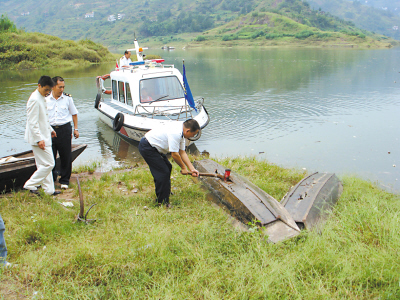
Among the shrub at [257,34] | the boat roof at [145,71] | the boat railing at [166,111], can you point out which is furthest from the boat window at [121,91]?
the shrub at [257,34]

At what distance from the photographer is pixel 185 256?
3844 millimetres

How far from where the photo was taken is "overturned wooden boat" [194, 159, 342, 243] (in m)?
4.43

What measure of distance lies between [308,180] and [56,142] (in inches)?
192

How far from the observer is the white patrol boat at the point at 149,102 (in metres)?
9.81

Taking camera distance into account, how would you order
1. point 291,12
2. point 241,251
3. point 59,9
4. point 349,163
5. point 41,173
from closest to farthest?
point 241,251 → point 41,173 → point 349,163 → point 291,12 → point 59,9

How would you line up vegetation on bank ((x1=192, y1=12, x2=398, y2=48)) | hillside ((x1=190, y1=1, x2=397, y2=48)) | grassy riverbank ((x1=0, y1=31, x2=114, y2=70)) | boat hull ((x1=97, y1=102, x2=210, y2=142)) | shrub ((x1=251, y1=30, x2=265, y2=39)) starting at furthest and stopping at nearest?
shrub ((x1=251, y1=30, x2=265, y2=39))
hillside ((x1=190, y1=1, x2=397, y2=48))
vegetation on bank ((x1=192, y1=12, x2=398, y2=48))
grassy riverbank ((x1=0, y1=31, x2=114, y2=70))
boat hull ((x1=97, y1=102, x2=210, y2=142))

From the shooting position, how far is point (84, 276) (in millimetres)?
3543

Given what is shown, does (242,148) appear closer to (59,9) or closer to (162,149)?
(162,149)

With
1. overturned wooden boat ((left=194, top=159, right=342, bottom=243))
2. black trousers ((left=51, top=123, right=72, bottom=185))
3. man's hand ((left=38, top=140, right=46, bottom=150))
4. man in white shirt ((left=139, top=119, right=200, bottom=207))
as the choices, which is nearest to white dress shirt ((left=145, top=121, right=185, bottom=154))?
man in white shirt ((left=139, top=119, right=200, bottom=207))

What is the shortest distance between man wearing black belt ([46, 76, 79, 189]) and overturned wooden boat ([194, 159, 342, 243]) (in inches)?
105

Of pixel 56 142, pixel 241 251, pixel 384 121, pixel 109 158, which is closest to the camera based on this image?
A: pixel 241 251

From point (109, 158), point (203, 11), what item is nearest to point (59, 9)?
point (203, 11)

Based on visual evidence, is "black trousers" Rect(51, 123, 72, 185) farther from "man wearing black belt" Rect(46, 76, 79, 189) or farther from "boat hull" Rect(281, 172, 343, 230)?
"boat hull" Rect(281, 172, 343, 230)

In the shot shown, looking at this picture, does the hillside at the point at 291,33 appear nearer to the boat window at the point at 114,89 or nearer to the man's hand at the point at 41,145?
the boat window at the point at 114,89
